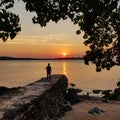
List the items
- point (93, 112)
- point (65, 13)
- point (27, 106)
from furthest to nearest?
point (93, 112) < point (27, 106) < point (65, 13)

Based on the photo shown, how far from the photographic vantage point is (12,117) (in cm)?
1705

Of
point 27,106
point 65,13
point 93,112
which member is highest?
point 65,13

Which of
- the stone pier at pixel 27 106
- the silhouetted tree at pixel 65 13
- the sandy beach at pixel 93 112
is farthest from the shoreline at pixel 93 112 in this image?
the silhouetted tree at pixel 65 13

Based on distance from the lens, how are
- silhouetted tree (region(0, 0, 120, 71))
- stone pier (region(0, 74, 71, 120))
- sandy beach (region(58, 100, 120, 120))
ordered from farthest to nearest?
sandy beach (region(58, 100, 120, 120))
stone pier (region(0, 74, 71, 120))
silhouetted tree (region(0, 0, 120, 71))

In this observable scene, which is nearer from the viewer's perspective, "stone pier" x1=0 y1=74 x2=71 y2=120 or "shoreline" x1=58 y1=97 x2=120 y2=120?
"stone pier" x1=0 y1=74 x2=71 y2=120

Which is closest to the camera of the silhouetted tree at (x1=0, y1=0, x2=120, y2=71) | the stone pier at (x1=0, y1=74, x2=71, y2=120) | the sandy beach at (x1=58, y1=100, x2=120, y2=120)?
the silhouetted tree at (x1=0, y1=0, x2=120, y2=71)

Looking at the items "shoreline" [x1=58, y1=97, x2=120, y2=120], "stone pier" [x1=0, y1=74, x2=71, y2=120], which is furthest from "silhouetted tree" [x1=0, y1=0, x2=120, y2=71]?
"shoreline" [x1=58, y1=97, x2=120, y2=120]

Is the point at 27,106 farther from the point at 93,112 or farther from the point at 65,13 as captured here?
the point at 93,112

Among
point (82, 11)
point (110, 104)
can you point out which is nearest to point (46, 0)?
point (82, 11)

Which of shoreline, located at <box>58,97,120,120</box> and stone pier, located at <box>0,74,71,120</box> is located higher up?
stone pier, located at <box>0,74,71,120</box>

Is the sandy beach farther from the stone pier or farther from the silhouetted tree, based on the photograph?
the silhouetted tree

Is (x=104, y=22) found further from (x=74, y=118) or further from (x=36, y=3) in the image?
(x=74, y=118)

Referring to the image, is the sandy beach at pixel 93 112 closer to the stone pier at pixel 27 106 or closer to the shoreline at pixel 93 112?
the shoreline at pixel 93 112

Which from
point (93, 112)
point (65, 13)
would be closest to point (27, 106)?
point (65, 13)
